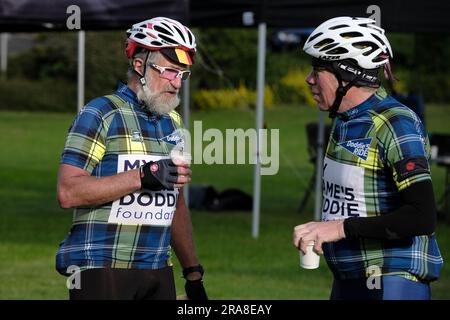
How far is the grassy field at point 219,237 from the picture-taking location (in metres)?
10.7

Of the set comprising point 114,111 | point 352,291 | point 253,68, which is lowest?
point 253,68

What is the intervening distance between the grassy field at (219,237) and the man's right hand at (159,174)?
5064 mm

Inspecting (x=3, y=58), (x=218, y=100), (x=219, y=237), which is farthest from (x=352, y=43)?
(x=3, y=58)

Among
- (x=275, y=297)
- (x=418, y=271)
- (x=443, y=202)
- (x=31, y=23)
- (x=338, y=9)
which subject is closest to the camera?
(x=418, y=271)

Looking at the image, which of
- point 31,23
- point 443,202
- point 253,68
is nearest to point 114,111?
point 31,23

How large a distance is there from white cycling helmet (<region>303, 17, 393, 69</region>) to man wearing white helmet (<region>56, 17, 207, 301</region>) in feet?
2.29

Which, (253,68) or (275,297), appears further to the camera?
(253,68)

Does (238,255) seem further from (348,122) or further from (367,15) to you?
(348,122)

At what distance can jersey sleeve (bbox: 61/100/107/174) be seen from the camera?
4.93 m

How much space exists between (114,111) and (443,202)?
40.7 feet

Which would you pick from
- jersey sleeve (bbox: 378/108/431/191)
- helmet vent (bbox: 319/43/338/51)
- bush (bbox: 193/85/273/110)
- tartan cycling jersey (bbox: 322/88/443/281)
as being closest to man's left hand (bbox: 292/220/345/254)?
tartan cycling jersey (bbox: 322/88/443/281)

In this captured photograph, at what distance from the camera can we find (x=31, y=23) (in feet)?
36.7

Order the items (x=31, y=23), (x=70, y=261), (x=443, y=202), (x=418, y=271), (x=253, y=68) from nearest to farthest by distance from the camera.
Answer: (x=418, y=271), (x=70, y=261), (x=31, y=23), (x=443, y=202), (x=253, y=68)

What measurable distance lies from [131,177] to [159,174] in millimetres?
117
